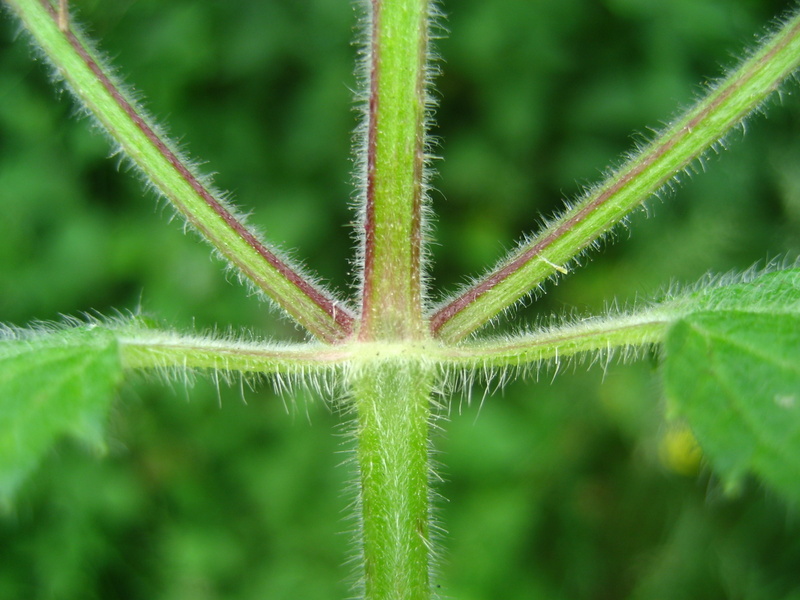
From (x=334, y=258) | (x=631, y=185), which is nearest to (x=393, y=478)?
(x=631, y=185)

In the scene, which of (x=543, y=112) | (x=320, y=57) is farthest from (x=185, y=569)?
(x=543, y=112)

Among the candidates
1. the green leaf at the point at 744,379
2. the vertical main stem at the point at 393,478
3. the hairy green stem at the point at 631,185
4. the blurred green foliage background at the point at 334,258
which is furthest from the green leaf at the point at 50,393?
the blurred green foliage background at the point at 334,258

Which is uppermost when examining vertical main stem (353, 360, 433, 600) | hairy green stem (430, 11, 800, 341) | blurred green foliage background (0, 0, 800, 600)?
Answer: blurred green foliage background (0, 0, 800, 600)

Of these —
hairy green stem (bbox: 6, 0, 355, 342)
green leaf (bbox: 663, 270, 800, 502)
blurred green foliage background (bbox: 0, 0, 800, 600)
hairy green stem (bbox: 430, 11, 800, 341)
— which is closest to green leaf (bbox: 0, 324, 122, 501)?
hairy green stem (bbox: 6, 0, 355, 342)

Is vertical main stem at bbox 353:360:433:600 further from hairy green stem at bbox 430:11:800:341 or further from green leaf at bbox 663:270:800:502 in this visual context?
green leaf at bbox 663:270:800:502

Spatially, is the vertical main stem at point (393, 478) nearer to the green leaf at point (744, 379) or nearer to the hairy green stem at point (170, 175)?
the hairy green stem at point (170, 175)
